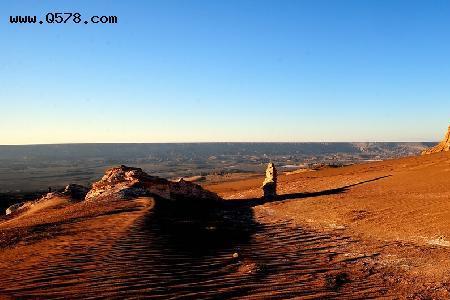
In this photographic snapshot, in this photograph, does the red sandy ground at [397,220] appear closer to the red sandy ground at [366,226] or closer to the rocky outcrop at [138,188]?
the red sandy ground at [366,226]

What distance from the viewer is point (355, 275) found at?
28.4 ft

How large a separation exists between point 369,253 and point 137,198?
10.6 metres

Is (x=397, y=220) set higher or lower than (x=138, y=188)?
lower

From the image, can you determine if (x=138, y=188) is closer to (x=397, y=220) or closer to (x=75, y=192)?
(x=75, y=192)

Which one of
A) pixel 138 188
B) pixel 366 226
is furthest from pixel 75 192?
pixel 366 226

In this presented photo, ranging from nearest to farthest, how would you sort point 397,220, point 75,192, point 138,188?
point 397,220 → point 138,188 → point 75,192

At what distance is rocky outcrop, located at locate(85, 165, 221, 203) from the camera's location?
1976cm

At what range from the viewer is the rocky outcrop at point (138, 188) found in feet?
64.8

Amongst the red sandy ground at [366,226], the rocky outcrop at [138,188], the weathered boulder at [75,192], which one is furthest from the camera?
the weathered boulder at [75,192]

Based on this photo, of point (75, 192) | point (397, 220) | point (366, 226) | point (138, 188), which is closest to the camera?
point (366, 226)

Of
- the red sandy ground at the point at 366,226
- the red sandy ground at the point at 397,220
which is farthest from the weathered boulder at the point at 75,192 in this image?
the red sandy ground at the point at 397,220

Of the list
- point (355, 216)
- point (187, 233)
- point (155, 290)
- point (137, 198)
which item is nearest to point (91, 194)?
point (137, 198)

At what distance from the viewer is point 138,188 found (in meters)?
20.4

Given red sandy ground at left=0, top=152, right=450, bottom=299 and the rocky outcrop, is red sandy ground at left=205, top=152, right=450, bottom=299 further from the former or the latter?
the rocky outcrop
